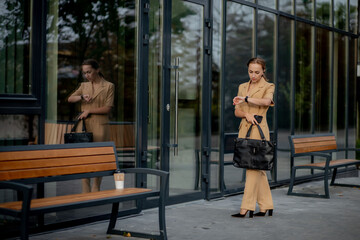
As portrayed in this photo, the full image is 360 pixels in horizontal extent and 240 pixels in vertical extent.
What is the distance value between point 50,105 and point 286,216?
3.19 meters

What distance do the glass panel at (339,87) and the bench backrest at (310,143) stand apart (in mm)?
2204

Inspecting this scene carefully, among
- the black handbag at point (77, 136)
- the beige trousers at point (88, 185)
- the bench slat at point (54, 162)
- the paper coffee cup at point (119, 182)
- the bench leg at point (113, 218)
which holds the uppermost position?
the black handbag at point (77, 136)

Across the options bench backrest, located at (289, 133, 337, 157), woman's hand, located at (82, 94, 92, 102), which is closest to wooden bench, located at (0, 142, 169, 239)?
Answer: woman's hand, located at (82, 94, 92, 102)

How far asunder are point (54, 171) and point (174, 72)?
304 centimetres

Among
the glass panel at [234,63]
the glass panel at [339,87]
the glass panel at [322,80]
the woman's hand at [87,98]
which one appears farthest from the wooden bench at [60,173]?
the glass panel at [339,87]

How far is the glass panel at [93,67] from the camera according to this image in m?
6.48

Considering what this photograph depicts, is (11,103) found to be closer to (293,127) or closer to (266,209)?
(266,209)

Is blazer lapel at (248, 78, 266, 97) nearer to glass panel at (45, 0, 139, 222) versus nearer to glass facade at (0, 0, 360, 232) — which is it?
glass facade at (0, 0, 360, 232)

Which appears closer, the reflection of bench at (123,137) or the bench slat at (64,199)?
the bench slat at (64,199)

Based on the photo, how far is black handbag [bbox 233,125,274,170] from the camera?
723cm

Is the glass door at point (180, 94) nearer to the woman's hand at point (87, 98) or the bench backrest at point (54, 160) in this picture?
the woman's hand at point (87, 98)

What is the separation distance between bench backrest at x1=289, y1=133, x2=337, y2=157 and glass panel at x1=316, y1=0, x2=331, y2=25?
265 centimetres

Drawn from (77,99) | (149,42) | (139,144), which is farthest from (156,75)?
(77,99)

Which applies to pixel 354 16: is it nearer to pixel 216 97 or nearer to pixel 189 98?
pixel 216 97
